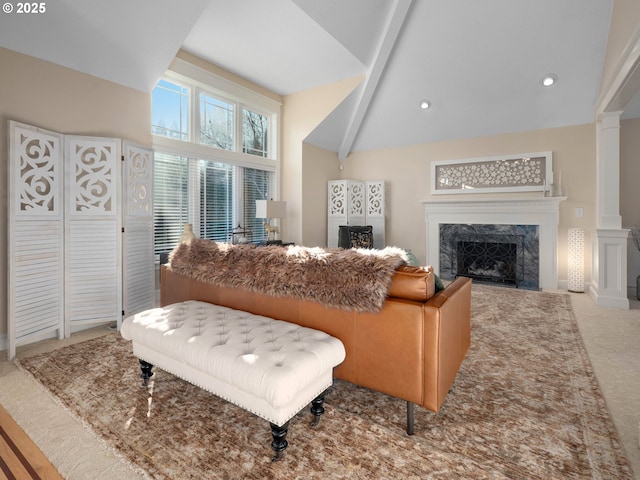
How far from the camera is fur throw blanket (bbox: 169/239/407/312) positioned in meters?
1.71

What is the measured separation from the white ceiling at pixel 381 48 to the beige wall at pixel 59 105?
114mm

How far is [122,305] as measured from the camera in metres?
3.24

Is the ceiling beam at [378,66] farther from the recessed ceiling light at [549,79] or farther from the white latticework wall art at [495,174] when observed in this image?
the recessed ceiling light at [549,79]

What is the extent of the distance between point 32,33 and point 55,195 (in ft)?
4.40

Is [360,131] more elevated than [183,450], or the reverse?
[360,131]

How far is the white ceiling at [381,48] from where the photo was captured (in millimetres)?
3029

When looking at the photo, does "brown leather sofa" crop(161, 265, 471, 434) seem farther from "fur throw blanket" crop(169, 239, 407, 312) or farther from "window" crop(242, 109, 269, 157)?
"window" crop(242, 109, 269, 157)

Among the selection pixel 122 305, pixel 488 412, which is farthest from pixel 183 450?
pixel 122 305

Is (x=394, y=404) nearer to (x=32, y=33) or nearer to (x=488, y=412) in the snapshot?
(x=488, y=412)

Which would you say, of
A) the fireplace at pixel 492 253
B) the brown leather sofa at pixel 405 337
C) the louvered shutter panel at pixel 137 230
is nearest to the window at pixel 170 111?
the louvered shutter panel at pixel 137 230

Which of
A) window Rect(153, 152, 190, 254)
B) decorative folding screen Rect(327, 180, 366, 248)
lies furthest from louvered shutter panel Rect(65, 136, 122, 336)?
decorative folding screen Rect(327, 180, 366, 248)

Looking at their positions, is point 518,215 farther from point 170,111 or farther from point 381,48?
point 170,111

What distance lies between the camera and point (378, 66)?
15.9 feet

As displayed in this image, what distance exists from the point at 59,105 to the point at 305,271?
2.96 metres
